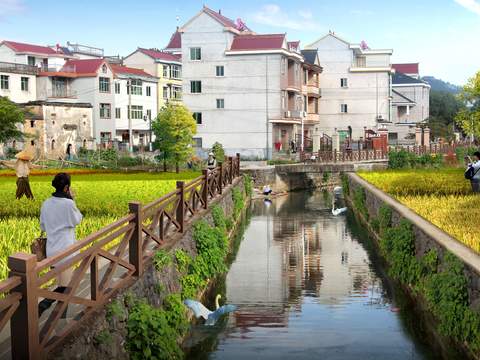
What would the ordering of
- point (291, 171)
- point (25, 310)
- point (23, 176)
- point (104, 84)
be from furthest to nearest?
1. point (104, 84)
2. point (291, 171)
3. point (23, 176)
4. point (25, 310)

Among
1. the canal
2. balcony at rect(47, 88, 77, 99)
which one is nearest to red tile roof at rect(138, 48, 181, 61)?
balcony at rect(47, 88, 77, 99)

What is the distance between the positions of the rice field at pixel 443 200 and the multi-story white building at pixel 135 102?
130ft

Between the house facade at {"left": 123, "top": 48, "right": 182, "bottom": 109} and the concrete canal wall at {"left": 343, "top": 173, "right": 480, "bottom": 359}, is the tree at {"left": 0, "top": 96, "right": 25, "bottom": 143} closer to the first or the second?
the concrete canal wall at {"left": 343, "top": 173, "right": 480, "bottom": 359}

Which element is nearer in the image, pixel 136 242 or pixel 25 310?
pixel 25 310

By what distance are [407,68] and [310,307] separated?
287ft

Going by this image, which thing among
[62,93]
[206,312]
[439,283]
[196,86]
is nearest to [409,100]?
[196,86]

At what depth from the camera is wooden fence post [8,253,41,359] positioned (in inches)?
225

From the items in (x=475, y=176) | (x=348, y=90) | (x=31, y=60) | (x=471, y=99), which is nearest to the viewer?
(x=475, y=176)

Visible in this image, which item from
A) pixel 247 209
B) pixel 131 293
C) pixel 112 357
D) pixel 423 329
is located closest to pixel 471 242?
pixel 423 329

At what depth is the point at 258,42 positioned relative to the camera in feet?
177

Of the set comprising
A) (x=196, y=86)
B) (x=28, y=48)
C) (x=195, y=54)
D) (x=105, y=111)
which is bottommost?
(x=105, y=111)

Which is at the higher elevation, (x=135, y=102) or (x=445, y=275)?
(x=135, y=102)

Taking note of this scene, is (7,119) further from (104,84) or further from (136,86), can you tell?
(136,86)

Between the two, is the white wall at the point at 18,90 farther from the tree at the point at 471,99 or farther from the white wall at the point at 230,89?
the tree at the point at 471,99
